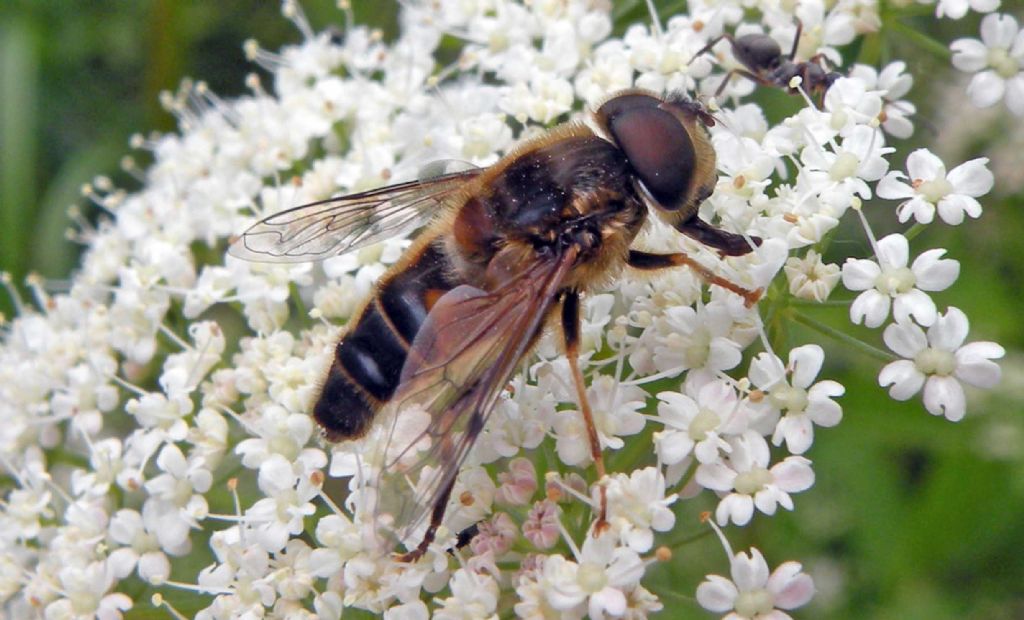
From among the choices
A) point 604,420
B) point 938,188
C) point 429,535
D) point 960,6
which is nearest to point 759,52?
point 960,6

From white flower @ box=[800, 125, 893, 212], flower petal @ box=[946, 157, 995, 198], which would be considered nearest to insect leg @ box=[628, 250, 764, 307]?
white flower @ box=[800, 125, 893, 212]

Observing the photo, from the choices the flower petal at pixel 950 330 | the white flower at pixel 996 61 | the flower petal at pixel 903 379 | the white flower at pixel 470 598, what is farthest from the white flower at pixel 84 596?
the white flower at pixel 996 61

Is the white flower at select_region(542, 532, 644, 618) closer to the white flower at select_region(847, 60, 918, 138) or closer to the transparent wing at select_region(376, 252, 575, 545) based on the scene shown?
the transparent wing at select_region(376, 252, 575, 545)

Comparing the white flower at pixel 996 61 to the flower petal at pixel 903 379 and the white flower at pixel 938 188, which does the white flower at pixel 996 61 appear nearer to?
the white flower at pixel 938 188

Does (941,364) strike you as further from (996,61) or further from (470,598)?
(470,598)

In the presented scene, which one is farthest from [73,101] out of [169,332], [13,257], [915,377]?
[915,377]

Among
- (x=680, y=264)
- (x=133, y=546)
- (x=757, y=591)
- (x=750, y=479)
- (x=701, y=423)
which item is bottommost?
(x=757, y=591)
